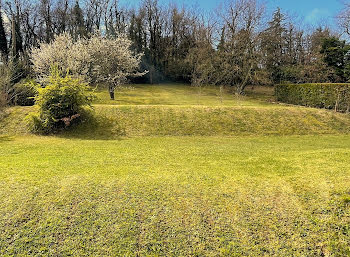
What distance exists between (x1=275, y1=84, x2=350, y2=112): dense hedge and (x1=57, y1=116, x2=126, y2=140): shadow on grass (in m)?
14.7

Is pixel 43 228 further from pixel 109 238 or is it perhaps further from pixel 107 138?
pixel 107 138

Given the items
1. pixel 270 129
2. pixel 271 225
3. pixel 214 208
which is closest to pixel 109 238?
pixel 214 208

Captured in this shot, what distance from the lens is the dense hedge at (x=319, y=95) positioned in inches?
635

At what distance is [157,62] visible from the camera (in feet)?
136

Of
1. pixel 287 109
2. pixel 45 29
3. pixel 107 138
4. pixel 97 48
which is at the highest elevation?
pixel 45 29

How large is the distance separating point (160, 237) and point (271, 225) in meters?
1.51

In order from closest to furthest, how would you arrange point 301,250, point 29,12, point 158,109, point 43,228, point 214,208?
point 301,250 < point 43,228 < point 214,208 < point 158,109 < point 29,12

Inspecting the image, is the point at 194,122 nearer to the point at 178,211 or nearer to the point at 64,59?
the point at 178,211

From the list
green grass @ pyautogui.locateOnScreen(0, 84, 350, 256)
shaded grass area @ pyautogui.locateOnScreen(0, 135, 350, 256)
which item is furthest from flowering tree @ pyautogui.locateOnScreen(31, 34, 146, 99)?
shaded grass area @ pyautogui.locateOnScreen(0, 135, 350, 256)

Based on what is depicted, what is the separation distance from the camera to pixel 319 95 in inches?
728

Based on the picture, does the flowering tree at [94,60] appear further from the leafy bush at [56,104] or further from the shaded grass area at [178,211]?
the shaded grass area at [178,211]

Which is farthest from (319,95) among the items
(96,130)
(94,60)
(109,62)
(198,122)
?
(94,60)

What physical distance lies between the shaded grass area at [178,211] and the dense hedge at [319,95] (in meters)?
13.9

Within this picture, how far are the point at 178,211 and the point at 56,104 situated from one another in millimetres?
9604
